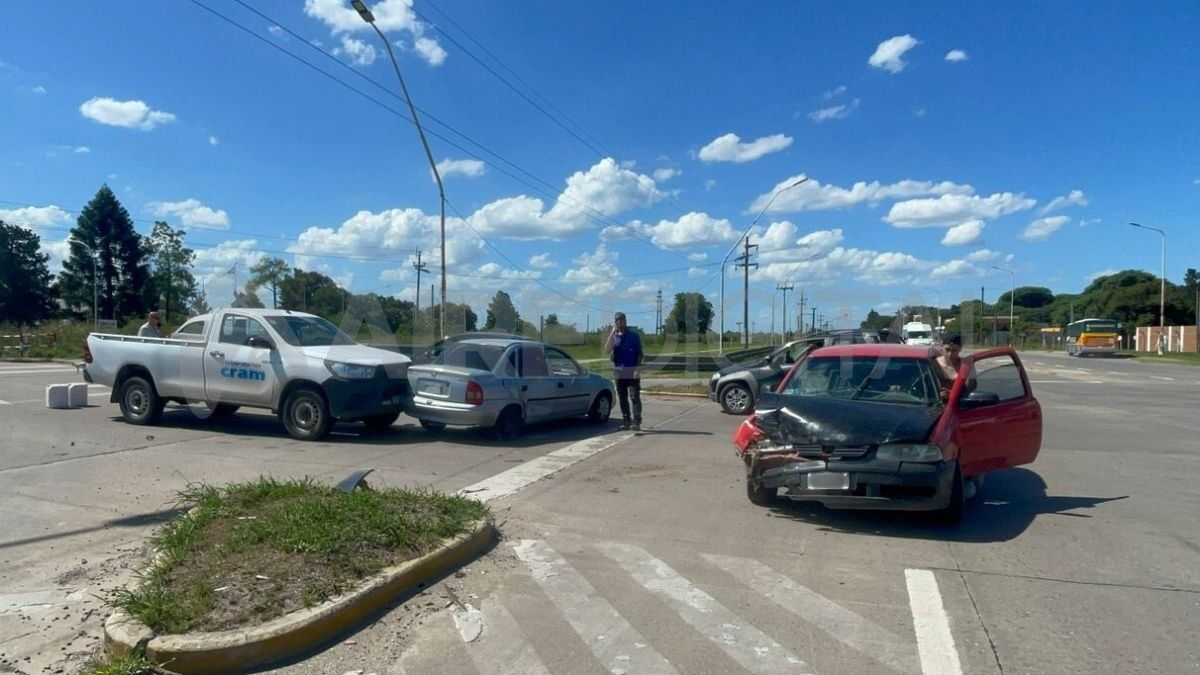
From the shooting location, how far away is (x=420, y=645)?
4.44 metres

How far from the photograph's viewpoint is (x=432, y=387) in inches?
458

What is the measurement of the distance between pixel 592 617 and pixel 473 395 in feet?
22.1

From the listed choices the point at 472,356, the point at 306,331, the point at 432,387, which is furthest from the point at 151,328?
the point at 472,356

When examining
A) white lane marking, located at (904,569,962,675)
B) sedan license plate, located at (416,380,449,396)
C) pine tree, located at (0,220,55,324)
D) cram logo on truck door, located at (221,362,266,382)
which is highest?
pine tree, located at (0,220,55,324)

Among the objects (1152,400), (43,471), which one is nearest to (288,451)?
(43,471)

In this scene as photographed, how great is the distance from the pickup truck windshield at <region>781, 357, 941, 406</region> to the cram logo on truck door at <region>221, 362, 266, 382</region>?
7.66m

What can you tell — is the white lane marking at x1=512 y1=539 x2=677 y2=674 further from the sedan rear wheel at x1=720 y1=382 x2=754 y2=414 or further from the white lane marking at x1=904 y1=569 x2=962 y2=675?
the sedan rear wheel at x1=720 y1=382 x2=754 y2=414

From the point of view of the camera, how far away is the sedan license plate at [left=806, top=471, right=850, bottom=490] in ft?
22.0

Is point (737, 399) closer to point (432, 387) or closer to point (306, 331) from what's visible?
point (432, 387)

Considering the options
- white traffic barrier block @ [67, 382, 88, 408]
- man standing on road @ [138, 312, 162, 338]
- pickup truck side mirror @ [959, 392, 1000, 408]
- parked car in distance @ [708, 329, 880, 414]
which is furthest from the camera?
parked car in distance @ [708, 329, 880, 414]

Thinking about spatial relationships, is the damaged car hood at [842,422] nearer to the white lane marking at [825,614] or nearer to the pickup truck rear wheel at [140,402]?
the white lane marking at [825,614]

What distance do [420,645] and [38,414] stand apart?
12743 millimetres

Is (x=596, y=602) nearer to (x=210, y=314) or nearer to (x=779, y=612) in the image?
(x=779, y=612)

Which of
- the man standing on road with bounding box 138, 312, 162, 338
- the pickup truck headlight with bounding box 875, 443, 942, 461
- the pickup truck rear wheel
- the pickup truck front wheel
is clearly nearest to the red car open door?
the pickup truck headlight with bounding box 875, 443, 942, 461
